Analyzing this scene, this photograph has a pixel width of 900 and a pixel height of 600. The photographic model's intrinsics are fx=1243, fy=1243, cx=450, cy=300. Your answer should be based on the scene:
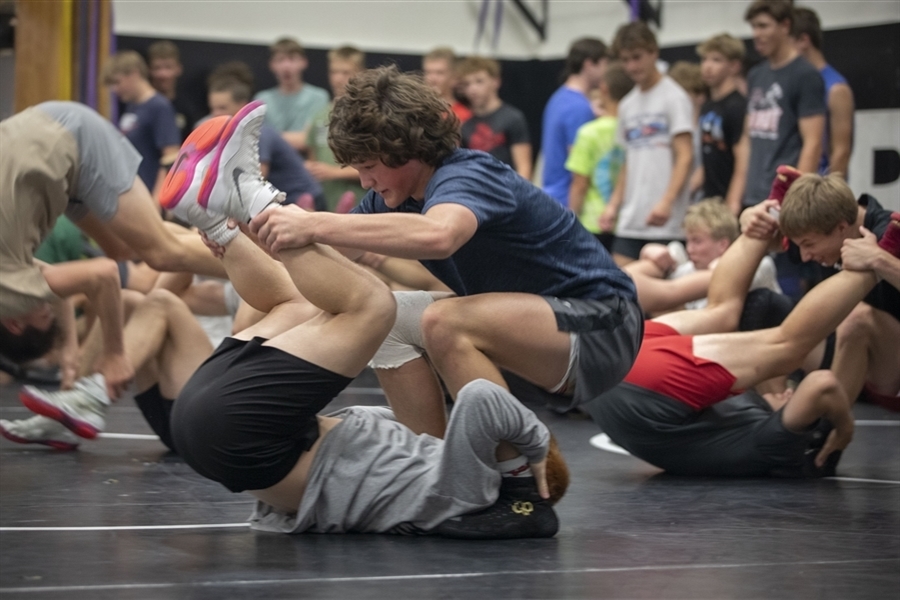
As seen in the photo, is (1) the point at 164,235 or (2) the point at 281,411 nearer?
(2) the point at 281,411

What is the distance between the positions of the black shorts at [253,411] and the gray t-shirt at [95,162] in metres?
1.26

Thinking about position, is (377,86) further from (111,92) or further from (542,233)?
(111,92)

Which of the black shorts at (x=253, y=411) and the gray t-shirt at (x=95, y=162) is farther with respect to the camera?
the gray t-shirt at (x=95, y=162)

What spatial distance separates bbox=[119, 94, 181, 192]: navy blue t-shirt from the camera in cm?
638

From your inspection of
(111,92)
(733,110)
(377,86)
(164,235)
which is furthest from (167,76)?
(377,86)

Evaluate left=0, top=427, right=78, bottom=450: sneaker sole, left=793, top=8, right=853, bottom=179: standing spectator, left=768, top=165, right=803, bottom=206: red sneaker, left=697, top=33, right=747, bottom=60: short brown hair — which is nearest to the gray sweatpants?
left=0, top=427, right=78, bottom=450: sneaker sole

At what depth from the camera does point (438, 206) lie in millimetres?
2389

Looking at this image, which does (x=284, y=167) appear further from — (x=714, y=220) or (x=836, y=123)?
(x=836, y=123)

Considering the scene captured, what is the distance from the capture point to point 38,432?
3.47 metres

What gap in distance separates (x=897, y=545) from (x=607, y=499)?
70 centimetres

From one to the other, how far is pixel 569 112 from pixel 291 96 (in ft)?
5.51

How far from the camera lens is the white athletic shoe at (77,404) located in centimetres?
335

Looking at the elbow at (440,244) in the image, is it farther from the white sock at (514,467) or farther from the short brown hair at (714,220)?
the short brown hair at (714,220)

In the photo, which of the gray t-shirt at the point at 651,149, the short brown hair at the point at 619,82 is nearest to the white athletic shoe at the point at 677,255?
the gray t-shirt at the point at 651,149
